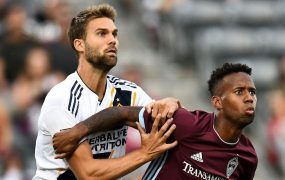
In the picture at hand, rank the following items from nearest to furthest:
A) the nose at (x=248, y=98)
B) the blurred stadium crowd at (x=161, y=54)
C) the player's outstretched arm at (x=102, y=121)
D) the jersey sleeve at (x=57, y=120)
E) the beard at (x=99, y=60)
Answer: the nose at (x=248, y=98) → the player's outstretched arm at (x=102, y=121) → the jersey sleeve at (x=57, y=120) → the beard at (x=99, y=60) → the blurred stadium crowd at (x=161, y=54)

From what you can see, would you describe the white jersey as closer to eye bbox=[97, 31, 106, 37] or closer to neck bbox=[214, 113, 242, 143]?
eye bbox=[97, 31, 106, 37]

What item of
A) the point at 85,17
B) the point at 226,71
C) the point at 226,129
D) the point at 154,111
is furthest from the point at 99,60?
the point at 226,129

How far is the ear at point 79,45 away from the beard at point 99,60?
2.6 inches

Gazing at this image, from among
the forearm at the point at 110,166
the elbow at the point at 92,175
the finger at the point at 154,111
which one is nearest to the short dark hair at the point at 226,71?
the finger at the point at 154,111

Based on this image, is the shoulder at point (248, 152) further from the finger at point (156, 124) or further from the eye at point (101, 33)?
the eye at point (101, 33)

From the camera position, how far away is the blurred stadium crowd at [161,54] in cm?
1158

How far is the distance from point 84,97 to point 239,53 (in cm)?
651

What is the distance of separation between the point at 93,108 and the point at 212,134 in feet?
3.20

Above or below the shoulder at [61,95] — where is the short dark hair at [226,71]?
above

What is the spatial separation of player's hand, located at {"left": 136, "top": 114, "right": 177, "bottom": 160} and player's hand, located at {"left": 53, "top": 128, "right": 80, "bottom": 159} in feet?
1.64

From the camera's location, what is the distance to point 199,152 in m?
6.76

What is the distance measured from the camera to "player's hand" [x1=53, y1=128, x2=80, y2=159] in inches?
268

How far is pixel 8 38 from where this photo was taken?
12344mm

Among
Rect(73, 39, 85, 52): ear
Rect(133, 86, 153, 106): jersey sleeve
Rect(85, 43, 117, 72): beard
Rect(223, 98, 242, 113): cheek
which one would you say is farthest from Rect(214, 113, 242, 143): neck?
Rect(73, 39, 85, 52): ear
